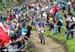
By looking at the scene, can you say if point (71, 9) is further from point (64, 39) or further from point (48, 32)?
point (64, 39)

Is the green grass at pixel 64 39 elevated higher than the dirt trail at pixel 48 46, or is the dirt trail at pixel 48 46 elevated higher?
the green grass at pixel 64 39

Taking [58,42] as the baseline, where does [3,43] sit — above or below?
above

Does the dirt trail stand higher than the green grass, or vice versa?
the green grass

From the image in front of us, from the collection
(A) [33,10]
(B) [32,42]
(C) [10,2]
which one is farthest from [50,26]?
(C) [10,2]

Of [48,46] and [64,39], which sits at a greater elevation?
[64,39]

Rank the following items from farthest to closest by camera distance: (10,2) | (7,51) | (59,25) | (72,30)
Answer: (10,2)
(59,25)
(72,30)
(7,51)

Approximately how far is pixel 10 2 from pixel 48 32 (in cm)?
2623

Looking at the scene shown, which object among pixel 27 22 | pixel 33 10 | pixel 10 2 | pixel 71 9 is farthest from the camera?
pixel 10 2

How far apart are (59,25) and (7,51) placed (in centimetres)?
839

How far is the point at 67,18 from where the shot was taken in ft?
69.3

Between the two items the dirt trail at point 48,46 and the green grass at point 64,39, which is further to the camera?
the dirt trail at point 48,46

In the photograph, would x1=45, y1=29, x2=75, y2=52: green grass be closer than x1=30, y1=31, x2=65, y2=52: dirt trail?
Yes

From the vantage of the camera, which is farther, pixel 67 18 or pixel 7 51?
pixel 67 18

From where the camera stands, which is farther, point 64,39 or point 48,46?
point 64,39
